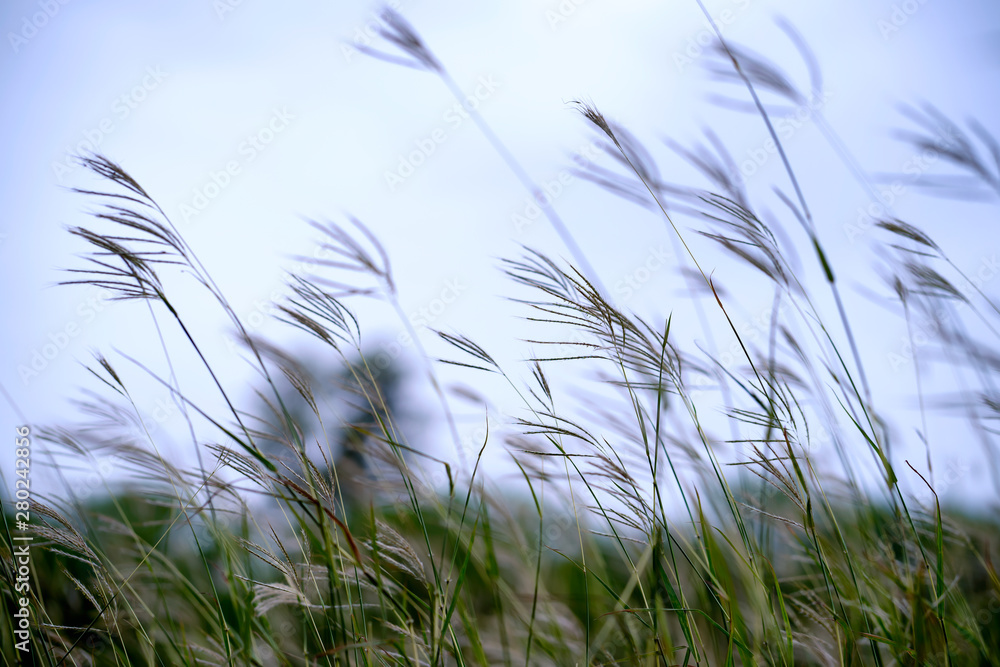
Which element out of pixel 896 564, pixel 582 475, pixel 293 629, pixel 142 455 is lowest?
pixel 293 629

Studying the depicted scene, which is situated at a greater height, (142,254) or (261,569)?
(142,254)

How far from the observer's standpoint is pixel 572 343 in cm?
117

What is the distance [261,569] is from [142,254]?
1.73 metres

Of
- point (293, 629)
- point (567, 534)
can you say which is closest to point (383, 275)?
point (293, 629)

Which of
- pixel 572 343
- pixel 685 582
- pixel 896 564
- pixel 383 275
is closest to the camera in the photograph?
pixel 572 343

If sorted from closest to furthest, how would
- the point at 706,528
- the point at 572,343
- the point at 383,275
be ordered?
1. the point at 706,528
2. the point at 572,343
3. the point at 383,275

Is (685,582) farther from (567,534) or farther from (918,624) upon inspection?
(918,624)

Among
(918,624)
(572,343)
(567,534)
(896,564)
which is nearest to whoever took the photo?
(918,624)

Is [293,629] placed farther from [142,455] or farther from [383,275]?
[383,275]

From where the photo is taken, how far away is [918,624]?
0.90 m

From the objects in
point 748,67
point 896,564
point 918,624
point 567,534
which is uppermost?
point 748,67

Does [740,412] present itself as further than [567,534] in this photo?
No

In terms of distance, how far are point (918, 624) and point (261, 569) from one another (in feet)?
7.68

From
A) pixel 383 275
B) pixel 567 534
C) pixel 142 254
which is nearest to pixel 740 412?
pixel 383 275
